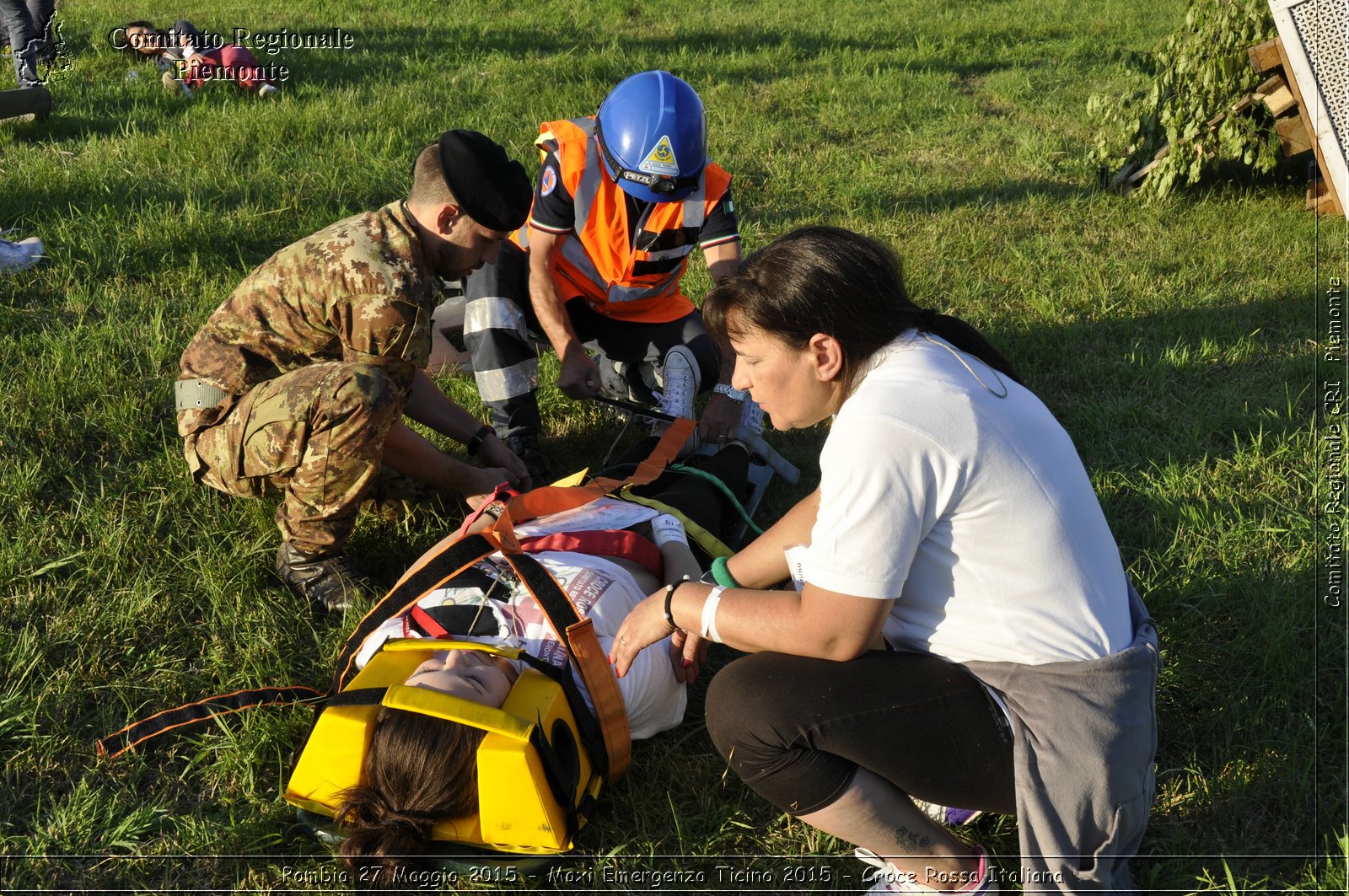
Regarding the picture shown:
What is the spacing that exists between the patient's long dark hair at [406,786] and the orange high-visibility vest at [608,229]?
2.49 m

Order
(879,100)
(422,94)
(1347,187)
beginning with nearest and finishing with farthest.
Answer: (1347,187) < (422,94) < (879,100)

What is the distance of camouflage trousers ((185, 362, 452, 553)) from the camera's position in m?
3.25

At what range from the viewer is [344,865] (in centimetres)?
258

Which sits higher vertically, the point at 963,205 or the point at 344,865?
the point at 963,205

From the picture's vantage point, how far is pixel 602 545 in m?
3.20

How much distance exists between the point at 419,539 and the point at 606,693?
1.39m

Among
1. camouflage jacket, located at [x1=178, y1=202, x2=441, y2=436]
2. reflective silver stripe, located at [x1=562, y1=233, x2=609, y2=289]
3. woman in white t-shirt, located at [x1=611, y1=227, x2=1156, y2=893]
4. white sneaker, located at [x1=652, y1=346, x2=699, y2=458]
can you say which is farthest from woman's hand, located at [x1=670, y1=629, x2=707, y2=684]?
reflective silver stripe, located at [x1=562, y1=233, x2=609, y2=289]

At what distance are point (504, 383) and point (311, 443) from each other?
1.13m

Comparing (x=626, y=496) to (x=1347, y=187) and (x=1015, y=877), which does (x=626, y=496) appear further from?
(x=1347, y=187)

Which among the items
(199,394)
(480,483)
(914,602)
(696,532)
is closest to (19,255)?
(199,394)

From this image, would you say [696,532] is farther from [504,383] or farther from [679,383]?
[504,383]

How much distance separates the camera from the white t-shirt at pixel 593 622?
9.17ft

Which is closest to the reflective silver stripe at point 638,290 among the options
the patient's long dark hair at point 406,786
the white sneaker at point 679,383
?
the white sneaker at point 679,383

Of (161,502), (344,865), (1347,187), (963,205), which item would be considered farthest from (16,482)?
(1347,187)
